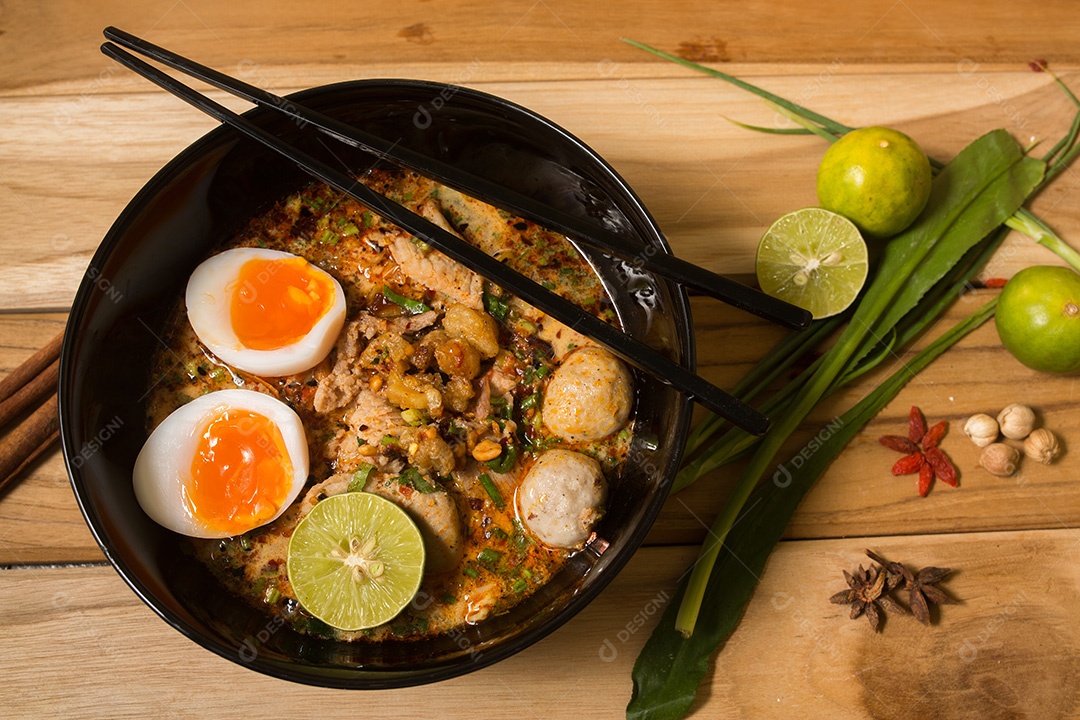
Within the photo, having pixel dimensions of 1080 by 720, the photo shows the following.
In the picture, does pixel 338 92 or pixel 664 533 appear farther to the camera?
pixel 664 533

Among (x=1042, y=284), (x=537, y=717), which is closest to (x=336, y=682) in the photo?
(x=537, y=717)

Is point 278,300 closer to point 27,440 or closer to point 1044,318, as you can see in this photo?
point 27,440

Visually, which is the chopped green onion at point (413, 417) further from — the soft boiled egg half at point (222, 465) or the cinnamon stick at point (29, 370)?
the cinnamon stick at point (29, 370)

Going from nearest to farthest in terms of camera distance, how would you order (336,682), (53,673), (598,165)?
1. (336,682)
2. (598,165)
3. (53,673)

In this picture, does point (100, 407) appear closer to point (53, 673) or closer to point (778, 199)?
point (53, 673)

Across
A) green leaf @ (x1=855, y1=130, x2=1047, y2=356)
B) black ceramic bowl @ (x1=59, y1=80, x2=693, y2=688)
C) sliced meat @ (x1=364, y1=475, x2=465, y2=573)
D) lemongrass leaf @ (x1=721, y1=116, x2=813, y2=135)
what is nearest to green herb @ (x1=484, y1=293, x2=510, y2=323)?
black ceramic bowl @ (x1=59, y1=80, x2=693, y2=688)

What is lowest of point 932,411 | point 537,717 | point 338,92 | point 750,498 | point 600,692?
point 537,717

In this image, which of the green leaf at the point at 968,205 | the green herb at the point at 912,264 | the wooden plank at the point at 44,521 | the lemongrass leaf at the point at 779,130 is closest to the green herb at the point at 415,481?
the green herb at the point at 912,264
